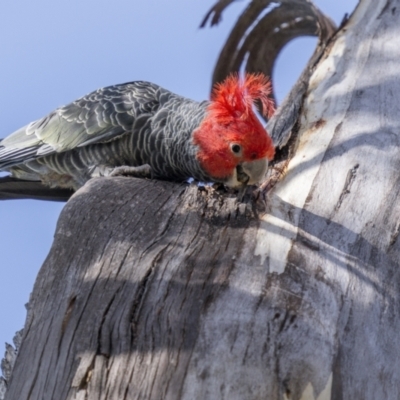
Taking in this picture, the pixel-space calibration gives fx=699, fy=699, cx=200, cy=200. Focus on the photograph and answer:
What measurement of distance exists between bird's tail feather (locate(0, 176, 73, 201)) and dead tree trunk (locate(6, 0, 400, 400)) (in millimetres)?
1785

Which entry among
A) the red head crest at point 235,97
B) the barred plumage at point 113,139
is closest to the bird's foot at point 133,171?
the barred plumage at point 113,139

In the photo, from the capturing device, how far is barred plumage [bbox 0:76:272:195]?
179 inches

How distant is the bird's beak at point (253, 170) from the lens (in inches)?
155

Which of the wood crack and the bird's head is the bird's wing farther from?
→ the wood crack

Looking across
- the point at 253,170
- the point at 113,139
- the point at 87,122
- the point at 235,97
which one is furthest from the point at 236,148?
the point at 87,122

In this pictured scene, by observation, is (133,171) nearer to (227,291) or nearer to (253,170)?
(253,170)

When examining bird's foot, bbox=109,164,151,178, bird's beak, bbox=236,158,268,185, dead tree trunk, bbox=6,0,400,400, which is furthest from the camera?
bird's foot, bbox=109,164,151,178

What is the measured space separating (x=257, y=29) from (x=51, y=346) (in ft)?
11.6

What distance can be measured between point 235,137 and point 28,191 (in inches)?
81.7

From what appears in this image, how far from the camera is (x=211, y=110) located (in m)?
4.23

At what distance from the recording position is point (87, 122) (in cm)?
485

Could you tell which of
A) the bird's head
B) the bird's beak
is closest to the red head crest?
the bird's head

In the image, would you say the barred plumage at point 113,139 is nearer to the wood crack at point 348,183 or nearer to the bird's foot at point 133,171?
the bird's foot at point 133,171

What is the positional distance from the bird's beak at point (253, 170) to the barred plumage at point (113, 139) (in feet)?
1.04
